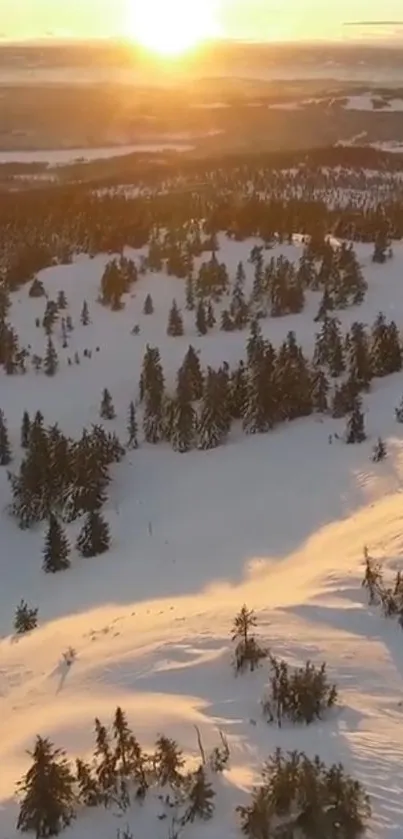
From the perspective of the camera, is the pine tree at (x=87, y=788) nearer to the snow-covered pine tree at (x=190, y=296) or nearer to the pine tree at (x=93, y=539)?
the pine tree at (x=93, y=539)

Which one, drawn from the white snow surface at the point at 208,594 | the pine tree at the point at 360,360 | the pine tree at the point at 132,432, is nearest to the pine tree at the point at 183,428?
the white snow surface at the point at 208,594

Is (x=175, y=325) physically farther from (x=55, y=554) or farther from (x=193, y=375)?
(x=55, y=554)

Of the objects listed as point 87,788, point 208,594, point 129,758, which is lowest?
point 208,594

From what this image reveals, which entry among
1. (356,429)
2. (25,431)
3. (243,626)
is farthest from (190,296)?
(243,626)

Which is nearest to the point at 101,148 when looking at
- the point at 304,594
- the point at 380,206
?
the point at 380,206

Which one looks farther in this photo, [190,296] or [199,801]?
[190,296]

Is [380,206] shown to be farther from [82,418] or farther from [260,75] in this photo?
[260,75]
